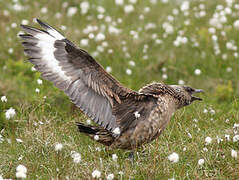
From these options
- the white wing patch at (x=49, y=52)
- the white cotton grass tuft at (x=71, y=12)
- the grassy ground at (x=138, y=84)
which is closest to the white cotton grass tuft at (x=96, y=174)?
the grassy ground at (x=138, y=84)

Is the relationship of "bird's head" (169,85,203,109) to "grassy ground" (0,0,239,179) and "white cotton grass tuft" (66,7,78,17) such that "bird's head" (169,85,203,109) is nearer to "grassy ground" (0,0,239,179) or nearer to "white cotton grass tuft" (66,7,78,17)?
"grassy ground" (0,0,239,179)

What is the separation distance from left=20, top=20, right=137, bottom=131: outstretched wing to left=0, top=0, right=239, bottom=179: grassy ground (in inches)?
16.1

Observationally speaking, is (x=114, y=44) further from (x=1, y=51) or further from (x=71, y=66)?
(x=71, y=66)

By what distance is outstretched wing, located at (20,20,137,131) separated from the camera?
13.8 ft

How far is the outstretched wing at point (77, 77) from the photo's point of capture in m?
4.20

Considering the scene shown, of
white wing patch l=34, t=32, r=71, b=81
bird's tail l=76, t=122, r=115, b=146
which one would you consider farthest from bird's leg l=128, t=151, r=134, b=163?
white wing patch l=34, t=32, r=71, b=81

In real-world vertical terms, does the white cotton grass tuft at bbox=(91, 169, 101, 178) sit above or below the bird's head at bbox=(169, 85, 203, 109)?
below

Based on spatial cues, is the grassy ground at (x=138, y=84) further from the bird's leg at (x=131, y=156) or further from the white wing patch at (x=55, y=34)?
the white wing patch at (x=55, y=34)

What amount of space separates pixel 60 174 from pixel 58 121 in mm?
1420

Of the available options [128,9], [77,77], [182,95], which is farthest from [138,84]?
[128,9]

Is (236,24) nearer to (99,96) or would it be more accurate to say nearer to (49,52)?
(99,96)

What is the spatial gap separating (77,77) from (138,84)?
2307 millimetres

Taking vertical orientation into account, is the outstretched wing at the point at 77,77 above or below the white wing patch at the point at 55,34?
below

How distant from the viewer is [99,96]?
429 centimetres
